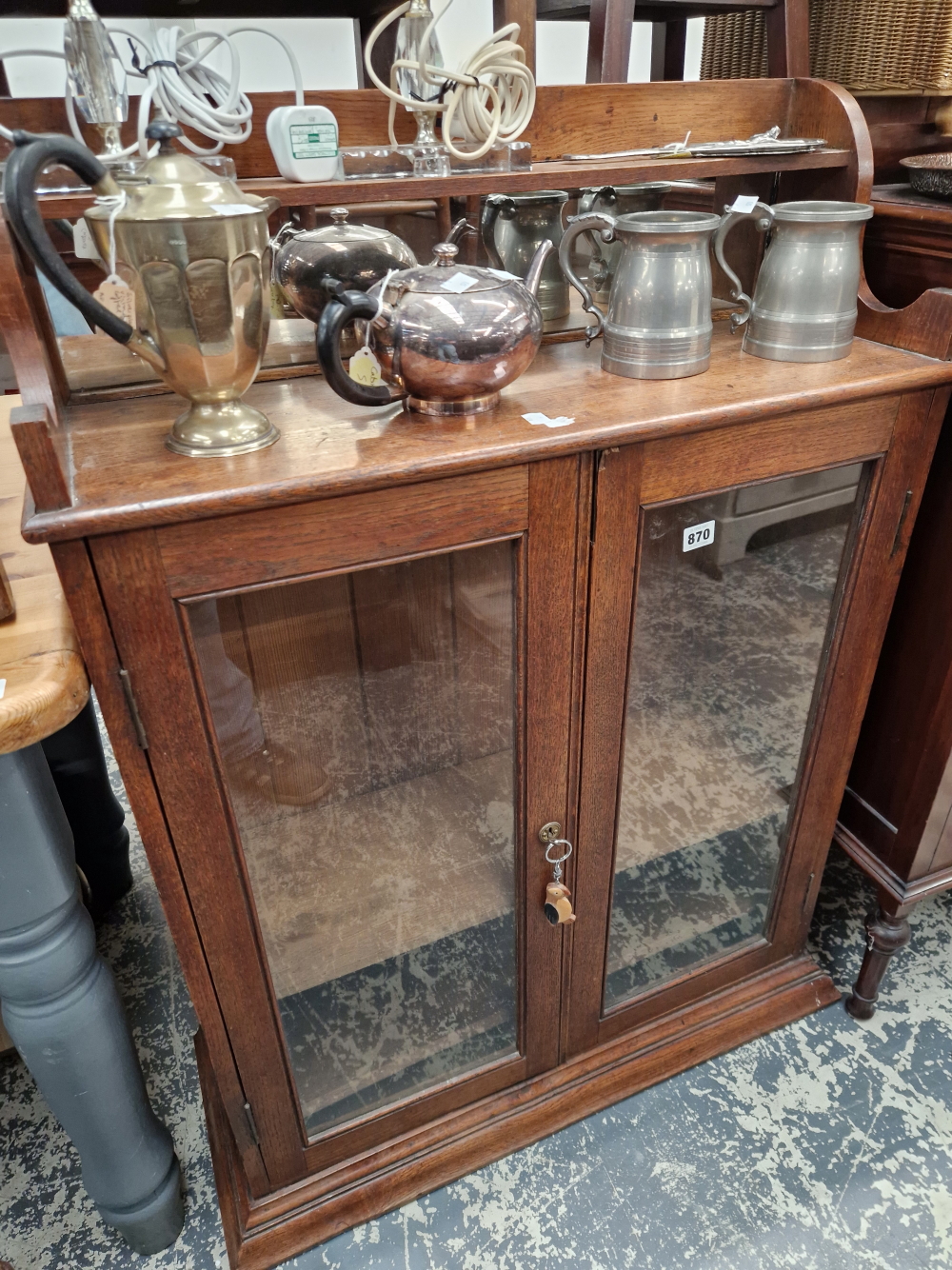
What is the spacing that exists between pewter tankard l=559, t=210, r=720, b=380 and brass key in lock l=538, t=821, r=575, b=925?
1.87 ft

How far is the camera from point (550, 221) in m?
1.08

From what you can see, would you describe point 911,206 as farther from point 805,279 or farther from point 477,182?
point 477,182

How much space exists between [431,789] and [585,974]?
401 mm

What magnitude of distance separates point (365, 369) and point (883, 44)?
1001 mm

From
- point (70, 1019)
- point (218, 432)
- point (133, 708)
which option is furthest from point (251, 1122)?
point (218, 432)

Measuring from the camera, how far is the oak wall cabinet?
0.81 meters

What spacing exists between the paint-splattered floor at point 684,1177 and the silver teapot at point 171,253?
3.90 ft

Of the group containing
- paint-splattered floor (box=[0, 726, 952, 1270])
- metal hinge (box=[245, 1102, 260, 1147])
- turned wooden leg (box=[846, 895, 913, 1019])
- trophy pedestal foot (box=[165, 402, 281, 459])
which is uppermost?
trophy pedestal foot (box=[165, 402, 281, 459])

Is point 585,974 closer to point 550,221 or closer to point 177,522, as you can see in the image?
point 177,522

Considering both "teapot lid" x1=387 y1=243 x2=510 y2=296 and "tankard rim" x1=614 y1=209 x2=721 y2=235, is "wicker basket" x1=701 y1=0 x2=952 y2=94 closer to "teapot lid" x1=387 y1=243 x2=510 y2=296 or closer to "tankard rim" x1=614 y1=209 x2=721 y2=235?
"tankard rim" x1=614 y1=209 x2=721 y2=235

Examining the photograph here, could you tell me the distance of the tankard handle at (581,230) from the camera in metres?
0.95

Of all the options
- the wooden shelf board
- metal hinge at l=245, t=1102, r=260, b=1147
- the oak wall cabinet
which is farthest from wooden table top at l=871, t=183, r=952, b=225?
metal hinge at l=245, t=1102, r=260, b=1147

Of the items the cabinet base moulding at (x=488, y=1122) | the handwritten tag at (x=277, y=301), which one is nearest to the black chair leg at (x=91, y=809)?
the cabinet base moulding at (x=488, y=1122)

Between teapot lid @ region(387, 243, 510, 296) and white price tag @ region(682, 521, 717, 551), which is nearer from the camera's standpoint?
teapot lid @ region(387, 243, 510, 296)
